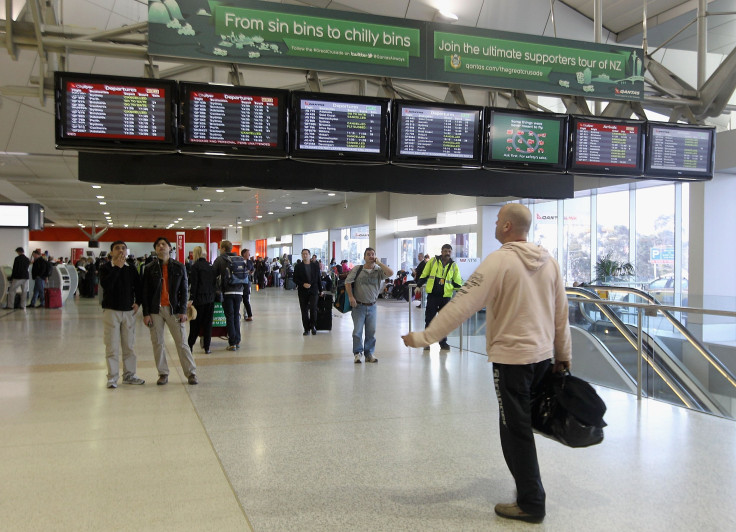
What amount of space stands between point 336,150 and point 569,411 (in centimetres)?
394

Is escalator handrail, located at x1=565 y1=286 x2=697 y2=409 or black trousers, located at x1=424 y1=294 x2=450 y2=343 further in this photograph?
black trousers, located at x1=424 y1=294 x2=450 y2=343

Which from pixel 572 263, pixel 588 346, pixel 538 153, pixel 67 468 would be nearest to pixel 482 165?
pixel 538 153

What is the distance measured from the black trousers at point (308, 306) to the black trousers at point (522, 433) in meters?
8.84

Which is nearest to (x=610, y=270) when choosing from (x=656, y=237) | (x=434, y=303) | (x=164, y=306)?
(x=656, y=237)

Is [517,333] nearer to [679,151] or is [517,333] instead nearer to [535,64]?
[535,64]

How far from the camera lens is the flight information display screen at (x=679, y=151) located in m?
7.40

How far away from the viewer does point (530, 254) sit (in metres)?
3.35

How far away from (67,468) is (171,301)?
3.17m

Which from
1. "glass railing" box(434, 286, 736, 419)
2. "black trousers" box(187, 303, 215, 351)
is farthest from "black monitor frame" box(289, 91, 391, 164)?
"black trousers" box(187, 303, 215, 351)

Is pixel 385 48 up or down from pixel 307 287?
up

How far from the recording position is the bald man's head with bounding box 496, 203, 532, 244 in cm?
348

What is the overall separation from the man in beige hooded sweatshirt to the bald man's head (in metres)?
0.09

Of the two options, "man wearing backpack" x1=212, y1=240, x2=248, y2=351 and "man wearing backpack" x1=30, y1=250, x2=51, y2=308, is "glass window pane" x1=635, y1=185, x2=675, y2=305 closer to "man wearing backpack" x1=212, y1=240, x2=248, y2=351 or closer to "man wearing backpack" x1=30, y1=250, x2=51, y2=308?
"man wearing backpack" x1=212, y1=240, x2=248, y2=351

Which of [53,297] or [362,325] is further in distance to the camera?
[53,297]
